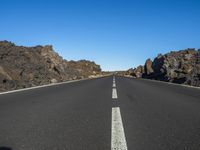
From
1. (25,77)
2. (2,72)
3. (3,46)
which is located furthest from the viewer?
(3,46)

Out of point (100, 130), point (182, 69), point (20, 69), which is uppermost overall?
point (20, 69)

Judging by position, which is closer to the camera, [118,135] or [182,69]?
[118,135]

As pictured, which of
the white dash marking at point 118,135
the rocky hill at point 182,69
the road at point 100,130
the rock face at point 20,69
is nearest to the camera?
the white dash marking at point 118,135

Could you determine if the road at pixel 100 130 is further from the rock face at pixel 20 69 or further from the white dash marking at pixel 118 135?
the rock face at pixel 20 69

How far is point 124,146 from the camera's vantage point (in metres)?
4.10

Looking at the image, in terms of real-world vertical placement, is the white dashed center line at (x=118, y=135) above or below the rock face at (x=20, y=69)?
below

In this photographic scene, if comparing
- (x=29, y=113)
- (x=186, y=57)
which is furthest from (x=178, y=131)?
(x=186, y=57)

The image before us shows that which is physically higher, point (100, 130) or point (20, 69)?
point (20, 69)

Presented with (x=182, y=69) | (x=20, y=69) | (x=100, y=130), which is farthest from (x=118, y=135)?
(x=182, y=69)

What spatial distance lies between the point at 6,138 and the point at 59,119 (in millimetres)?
1896

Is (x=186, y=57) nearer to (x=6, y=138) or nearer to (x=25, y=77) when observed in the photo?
Answer: (x=25, y=77)

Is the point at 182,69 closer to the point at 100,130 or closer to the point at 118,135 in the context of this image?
the point at 100,130

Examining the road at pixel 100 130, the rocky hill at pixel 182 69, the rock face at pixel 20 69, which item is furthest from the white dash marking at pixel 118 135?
the rocky hill at pixel 182 69

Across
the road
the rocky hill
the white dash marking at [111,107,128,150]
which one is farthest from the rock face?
the rocky hill
